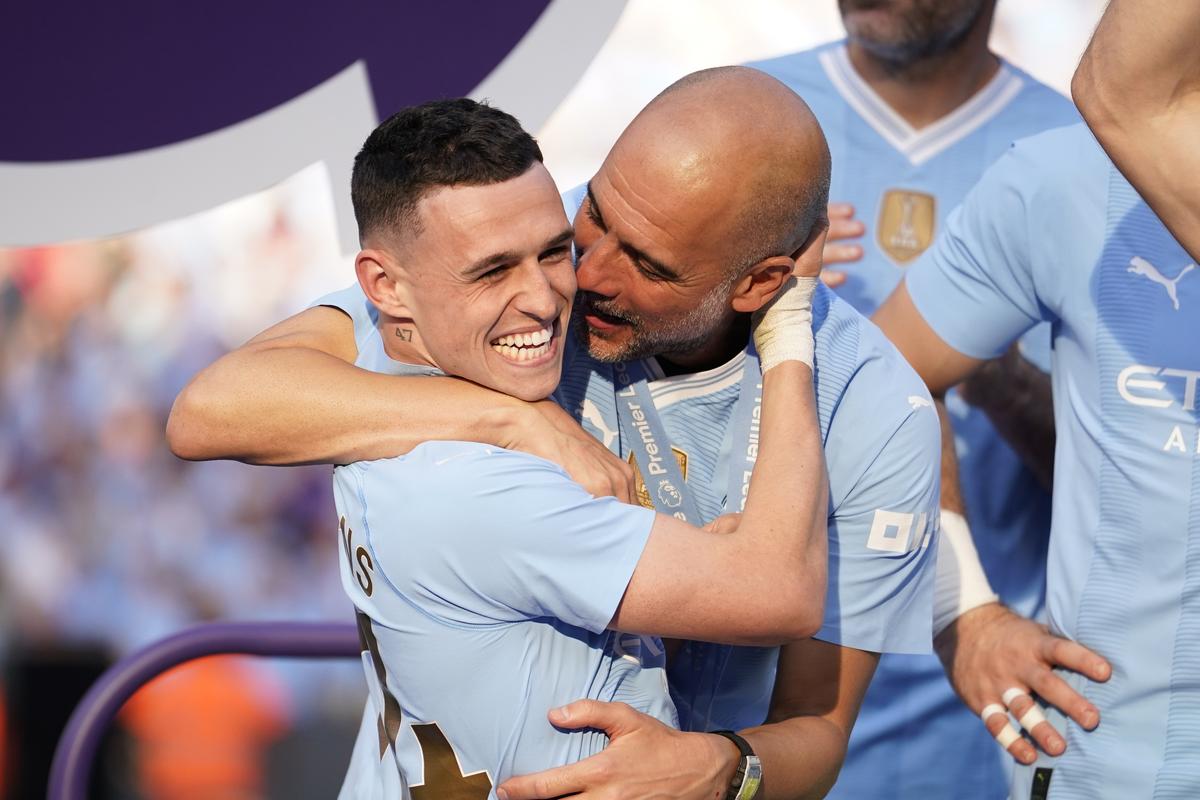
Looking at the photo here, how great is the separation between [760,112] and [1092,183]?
1.74 ft

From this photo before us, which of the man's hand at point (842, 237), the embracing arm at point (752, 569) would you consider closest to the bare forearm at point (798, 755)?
the embracing arm at point (752, 569)

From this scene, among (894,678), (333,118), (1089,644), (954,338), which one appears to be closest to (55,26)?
(333,118)

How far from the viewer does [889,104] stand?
2752mm

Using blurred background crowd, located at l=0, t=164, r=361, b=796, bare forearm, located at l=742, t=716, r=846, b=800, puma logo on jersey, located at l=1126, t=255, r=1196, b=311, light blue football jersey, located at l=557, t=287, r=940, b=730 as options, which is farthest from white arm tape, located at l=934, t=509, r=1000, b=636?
blurred background crowd, located at l=0, t=164, r=361, b=796

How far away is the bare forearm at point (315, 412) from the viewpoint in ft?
5.27

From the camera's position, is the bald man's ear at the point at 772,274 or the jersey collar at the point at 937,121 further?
the jersey collar at the point at 937,121

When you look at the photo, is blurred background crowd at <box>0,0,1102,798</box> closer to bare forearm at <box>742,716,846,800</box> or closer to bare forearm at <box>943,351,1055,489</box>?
bare forearm at <box>943,351,1055,489</box>

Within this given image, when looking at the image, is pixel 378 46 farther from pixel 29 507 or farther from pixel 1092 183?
pixel 1092 183

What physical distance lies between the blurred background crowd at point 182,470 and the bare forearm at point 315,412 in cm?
118

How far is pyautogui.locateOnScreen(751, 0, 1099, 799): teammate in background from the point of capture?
100 inches

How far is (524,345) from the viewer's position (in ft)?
5.49

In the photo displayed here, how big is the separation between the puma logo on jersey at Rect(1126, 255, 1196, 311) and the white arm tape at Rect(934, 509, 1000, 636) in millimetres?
507

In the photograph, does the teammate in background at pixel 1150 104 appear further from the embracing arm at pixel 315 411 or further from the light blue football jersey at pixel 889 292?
the light blue football jersey at pixel 889 292

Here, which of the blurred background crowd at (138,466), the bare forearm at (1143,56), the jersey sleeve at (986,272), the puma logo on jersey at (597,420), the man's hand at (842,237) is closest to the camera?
the bare forearm at (1143,56)
